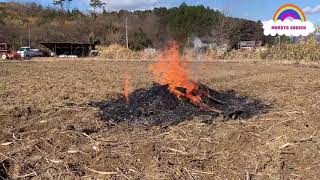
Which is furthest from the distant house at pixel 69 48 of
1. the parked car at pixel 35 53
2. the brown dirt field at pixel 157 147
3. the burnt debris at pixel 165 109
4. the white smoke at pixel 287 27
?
the brown dirt field at pixel 157 147

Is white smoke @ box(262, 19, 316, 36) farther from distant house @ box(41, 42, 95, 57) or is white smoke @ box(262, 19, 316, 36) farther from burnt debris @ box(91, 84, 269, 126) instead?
burnt debris @ box(91, 84, 269, 126)

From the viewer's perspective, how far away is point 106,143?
19.7 feet

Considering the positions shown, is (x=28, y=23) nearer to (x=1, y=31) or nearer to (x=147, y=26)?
(x=1, y=31)

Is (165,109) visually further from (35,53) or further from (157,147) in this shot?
Result: (35,53)

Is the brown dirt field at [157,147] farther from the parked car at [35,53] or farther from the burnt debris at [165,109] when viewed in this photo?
the parked car at [35,53]

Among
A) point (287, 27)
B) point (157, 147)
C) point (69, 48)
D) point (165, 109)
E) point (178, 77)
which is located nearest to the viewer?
→ point (157, 147)

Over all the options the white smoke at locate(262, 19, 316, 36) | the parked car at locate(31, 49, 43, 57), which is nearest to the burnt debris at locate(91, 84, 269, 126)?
the white smoke at locate(262, 19, 316, 36)

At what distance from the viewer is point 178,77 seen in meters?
8.62

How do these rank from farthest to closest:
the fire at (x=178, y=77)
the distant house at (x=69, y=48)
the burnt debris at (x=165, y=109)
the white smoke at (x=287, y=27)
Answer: the distant house at (x=69, y=48) → the white smoke at (x=287, y=27) → the fire at (x=178, y=77) → the burnt debris at (x=165, y=109)

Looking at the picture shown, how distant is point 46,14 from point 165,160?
250ft

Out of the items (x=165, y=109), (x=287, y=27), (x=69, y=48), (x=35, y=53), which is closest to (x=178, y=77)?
(x=165, y=109)

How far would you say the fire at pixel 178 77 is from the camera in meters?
8.20

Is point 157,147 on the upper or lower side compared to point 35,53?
lower

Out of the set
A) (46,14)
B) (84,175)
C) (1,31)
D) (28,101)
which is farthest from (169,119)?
(46,14)
